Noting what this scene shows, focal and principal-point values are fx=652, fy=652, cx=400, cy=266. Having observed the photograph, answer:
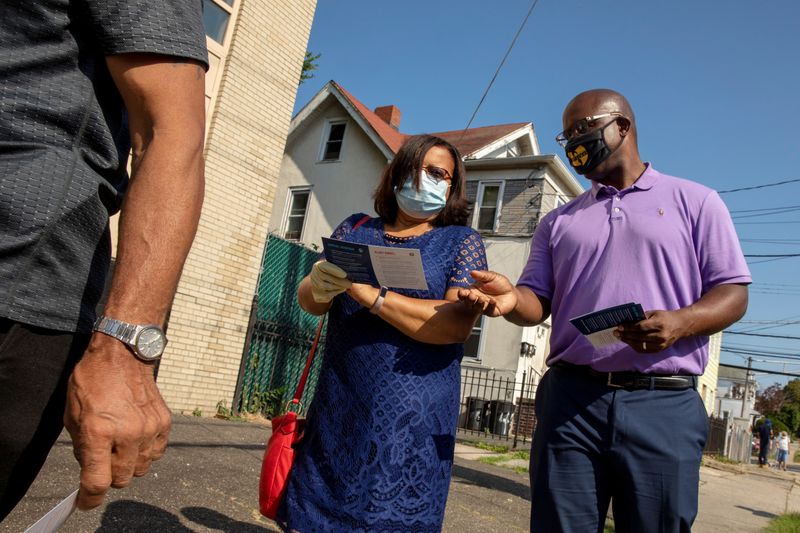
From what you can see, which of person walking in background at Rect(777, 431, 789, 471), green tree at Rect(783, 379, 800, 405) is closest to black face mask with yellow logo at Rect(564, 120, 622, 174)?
person walking in background at Rect(777, 431, 789, 471)

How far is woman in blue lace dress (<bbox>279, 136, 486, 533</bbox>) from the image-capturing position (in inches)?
87.0

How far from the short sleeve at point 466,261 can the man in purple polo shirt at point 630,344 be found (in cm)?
14

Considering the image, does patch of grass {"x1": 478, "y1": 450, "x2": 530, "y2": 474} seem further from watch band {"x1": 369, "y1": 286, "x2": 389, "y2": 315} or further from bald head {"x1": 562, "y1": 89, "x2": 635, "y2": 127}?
watch band {"x1": 369, "y1": 286, "x2": 389, "y2": 315}

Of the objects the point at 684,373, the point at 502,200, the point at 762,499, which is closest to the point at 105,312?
the point at 684,373

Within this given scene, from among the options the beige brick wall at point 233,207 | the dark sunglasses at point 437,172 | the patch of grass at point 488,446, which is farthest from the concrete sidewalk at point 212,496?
the patch of grass at point 488,446

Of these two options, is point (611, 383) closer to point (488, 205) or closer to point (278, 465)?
point (278, 465)

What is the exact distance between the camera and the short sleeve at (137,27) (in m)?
1.25

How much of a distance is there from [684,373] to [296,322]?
8.84m

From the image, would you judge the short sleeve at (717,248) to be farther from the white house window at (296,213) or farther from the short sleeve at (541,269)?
the white house window at (296,213)

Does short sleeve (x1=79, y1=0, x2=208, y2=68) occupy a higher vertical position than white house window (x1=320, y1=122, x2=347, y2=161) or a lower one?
lower

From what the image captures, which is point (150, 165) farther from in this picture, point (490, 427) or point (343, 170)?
point (343, 170)

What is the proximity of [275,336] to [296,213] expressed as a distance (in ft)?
36.5

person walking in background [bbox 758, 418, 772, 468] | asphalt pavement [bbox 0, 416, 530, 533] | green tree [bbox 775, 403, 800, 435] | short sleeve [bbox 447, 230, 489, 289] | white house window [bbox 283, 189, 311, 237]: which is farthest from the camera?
green tree [bbox 775, 403, 800, 435]

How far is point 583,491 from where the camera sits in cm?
231
